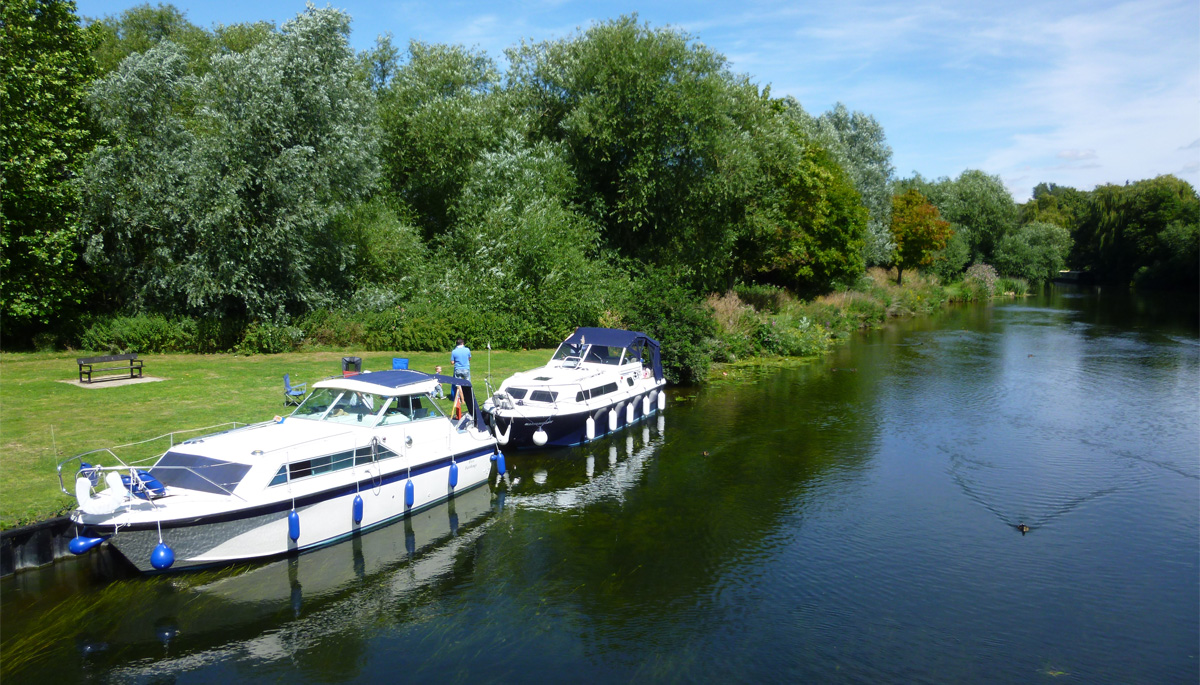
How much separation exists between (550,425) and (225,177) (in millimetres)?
16302

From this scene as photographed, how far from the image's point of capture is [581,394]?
21734mm

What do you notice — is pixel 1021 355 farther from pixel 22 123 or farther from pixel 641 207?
pixel 22 123

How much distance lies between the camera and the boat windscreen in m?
12.7

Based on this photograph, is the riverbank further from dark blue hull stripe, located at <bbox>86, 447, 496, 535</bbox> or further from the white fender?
dark blue hull stripe, located at <bbox>86, 447, 496, 535</bbox>

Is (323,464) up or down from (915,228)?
down

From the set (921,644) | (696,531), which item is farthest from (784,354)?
(921,644)

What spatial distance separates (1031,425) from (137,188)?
110 feet

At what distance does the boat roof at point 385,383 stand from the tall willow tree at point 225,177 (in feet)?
44.0

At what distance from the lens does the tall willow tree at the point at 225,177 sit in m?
27.4

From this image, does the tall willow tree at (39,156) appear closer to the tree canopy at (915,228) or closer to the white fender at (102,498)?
the white fender at (102,498)

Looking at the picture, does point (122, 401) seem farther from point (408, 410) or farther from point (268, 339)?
point (408, 410)

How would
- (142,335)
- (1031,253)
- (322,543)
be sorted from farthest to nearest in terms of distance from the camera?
(1031,253), (142,335), (322,543)

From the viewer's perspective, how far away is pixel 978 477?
1928 cm

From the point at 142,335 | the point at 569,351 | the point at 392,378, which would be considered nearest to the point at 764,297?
the point at 569,351
